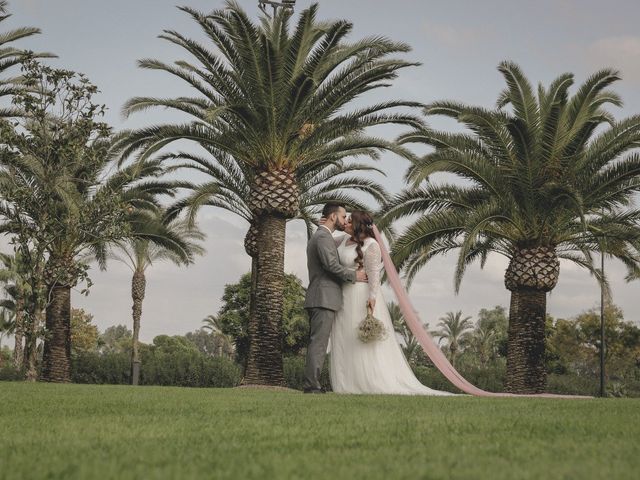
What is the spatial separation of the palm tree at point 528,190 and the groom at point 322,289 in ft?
28.4

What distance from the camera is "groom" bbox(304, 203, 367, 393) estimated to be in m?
11.9

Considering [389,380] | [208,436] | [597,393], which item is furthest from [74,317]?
[208,436]

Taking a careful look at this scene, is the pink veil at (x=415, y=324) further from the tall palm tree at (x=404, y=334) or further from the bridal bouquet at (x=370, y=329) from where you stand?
the tall palm tree at (x=404, y=334)

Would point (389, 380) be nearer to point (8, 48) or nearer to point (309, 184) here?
point (309, 184)

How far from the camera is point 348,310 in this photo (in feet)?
40.7

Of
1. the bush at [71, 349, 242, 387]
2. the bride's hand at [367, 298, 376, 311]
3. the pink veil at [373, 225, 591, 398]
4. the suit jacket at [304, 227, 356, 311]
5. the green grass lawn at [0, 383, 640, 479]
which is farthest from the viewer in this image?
the bush at [71, 349, 242, 387]

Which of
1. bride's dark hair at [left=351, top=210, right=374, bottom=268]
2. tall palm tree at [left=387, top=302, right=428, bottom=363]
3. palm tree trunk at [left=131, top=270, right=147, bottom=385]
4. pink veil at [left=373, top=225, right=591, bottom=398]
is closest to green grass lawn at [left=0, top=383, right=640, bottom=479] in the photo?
bride's dark hair at [left=351, top=210, right=374, bottom=268]

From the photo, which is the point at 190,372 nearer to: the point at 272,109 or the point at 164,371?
the point at 164,371

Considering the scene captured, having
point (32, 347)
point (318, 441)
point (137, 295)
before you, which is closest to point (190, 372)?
point (137, 295)

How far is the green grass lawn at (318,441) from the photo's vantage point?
374 centimetres

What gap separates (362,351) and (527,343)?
12.2m

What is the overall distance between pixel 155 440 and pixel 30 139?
20.1 metres

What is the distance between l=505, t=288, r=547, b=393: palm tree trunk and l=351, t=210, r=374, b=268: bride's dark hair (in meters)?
12.5

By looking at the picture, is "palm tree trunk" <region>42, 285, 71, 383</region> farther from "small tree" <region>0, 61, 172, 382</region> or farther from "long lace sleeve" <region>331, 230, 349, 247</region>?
"long lace sleeve" <region>331, 230, 349, 247</region>
